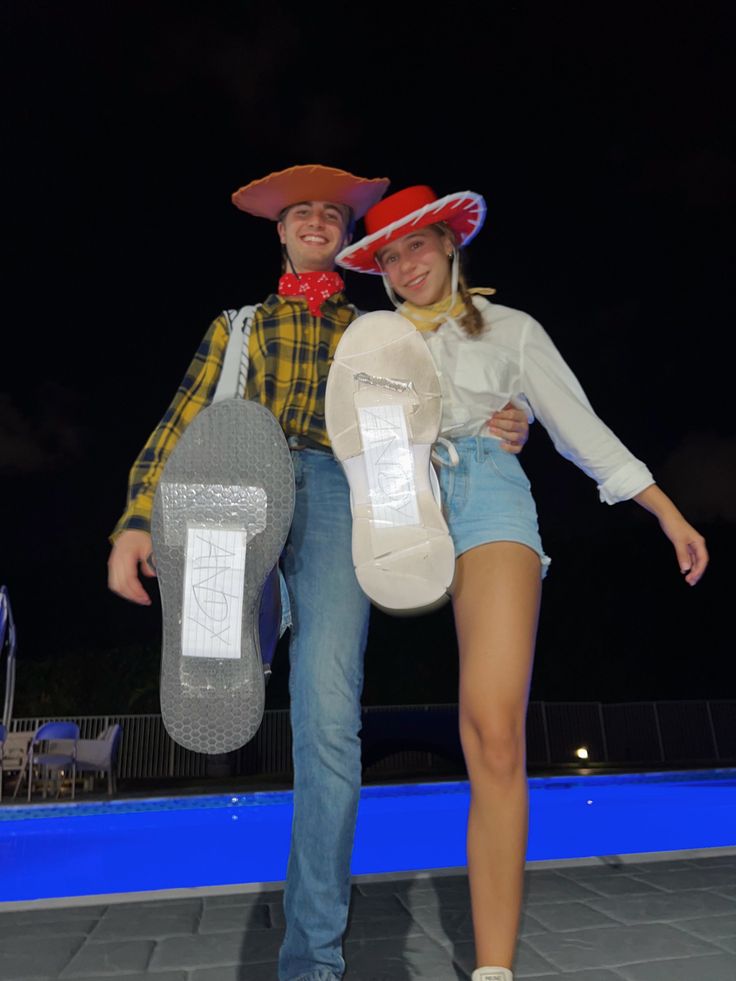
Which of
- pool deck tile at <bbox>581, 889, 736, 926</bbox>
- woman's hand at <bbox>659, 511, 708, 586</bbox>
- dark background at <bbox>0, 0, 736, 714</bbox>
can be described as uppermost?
dark background at <bbox>0, 0, 736, 714</bbox>

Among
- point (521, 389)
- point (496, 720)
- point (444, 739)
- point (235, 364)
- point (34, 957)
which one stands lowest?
point (444, 739)

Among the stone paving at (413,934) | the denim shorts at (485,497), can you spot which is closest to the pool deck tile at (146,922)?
the stone paving at (413,934)

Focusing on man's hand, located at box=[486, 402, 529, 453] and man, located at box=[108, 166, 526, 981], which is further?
man's hand, located at box=[486, 402, 529, 453]

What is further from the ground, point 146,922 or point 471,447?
point 471,447

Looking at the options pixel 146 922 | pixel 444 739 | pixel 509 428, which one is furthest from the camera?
pixel 444 739

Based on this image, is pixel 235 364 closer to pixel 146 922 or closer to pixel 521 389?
pixel 521 389

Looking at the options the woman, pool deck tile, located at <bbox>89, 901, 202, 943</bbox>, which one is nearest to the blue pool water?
pool deck tile, located at <bbox>89, 901, 202, 943</bbox>

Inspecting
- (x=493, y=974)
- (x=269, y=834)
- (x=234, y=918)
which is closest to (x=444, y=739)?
(x=269, y=834)

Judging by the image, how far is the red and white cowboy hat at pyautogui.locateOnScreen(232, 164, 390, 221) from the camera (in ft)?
5.49

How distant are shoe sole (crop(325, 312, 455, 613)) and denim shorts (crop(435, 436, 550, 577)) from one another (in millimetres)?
89

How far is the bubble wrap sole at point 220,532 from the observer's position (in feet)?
4.23

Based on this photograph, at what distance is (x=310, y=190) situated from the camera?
1.72 meters

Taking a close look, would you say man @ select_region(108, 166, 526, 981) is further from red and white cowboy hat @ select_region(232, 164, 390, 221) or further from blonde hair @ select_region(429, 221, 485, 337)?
blonde hair @ select_region(429, 221, 485, 337)

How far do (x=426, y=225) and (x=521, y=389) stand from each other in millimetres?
402
